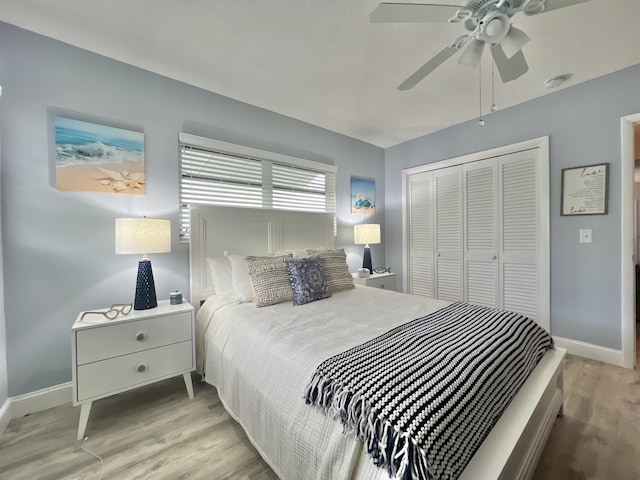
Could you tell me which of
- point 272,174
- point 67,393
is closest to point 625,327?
point 272,174

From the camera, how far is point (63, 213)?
190 cm

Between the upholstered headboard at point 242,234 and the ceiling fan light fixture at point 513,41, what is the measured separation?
216 centimetres

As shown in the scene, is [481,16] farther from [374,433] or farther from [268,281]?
[268,281]

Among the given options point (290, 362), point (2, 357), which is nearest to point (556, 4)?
point (290, 362)

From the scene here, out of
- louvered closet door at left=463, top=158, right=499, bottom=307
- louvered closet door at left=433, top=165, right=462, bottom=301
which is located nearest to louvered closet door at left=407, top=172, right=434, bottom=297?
louvered closet door at left=433, top=165, right=462, bottom=301

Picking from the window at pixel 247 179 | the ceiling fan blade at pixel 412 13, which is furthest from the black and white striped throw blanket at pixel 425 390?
the window at pixel 247 179

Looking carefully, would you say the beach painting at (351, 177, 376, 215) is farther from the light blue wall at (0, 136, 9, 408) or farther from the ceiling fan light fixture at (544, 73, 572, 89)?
the light blue wall at (0, 136, 9, 408)

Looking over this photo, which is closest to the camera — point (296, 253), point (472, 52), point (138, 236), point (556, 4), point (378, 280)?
point (556, 4)

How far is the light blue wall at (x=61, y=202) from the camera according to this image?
1769mm

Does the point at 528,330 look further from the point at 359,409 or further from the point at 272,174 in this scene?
the point at 272,174

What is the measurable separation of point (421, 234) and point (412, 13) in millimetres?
2947

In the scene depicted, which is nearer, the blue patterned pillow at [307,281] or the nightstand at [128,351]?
the nightstand at [128,351]

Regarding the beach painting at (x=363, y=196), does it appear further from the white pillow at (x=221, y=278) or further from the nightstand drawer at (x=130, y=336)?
the nightstand drawer at (x=130, y=336)

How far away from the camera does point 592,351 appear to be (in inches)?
98.0
